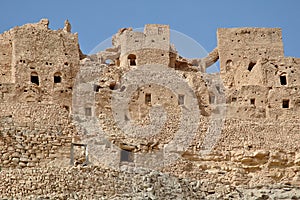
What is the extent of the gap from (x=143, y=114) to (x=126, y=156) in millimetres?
6311

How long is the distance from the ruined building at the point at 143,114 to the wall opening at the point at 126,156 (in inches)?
1.7

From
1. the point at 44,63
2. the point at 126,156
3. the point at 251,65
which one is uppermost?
the point at 251,65

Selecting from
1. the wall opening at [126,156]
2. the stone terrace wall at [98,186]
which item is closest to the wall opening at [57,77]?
the wall opening at [126,156]

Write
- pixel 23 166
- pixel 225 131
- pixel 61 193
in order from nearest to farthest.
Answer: pixel 61 193 < pixel 23 166 < pixel 225 131

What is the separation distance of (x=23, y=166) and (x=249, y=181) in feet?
34.6

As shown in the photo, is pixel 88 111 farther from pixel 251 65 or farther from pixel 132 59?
pixel 251 65

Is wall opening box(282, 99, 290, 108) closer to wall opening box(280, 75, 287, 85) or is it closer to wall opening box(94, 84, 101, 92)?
wall opening box(280, 75, 287, 85)

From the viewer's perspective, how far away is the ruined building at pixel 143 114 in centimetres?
2489

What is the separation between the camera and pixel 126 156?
30094 mm

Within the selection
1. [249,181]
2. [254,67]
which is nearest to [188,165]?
[249,181]

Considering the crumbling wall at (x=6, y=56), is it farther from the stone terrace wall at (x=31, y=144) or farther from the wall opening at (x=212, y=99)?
the stone terrace wall at (x=31, y=144)

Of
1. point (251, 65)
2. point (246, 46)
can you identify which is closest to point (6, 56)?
point (251, 65)

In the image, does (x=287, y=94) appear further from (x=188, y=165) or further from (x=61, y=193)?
(x=61, y=193)

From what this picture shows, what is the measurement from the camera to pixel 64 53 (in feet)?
126
